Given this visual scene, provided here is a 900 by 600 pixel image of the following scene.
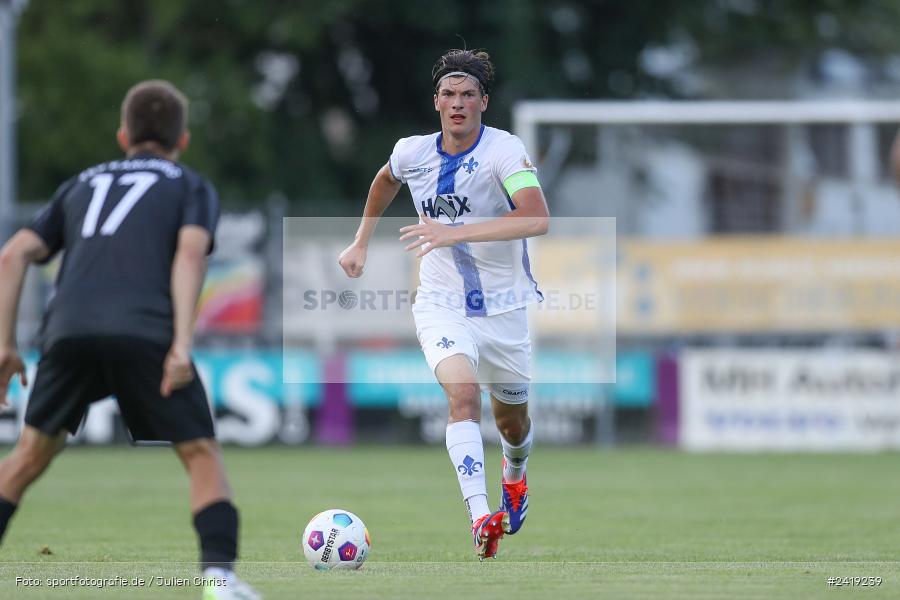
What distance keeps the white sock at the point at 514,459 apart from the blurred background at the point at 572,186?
1197 centimetres

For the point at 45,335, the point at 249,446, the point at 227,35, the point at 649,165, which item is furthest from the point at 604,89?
the point at 45,335

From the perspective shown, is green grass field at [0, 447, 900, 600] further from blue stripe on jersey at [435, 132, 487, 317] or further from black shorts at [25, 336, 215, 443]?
blue stripe on jersey at [435, 132, 487, 317]

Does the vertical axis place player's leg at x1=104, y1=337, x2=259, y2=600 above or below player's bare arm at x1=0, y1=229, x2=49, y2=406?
below

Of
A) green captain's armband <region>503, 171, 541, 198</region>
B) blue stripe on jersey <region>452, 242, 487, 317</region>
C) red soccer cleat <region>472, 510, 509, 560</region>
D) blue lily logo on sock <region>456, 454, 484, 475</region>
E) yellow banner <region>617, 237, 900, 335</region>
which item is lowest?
yellow banner <region>617, 237, 900, 335</region>

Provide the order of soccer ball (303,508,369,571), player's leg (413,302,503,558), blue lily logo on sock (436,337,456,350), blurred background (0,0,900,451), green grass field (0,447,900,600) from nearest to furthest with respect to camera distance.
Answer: green grass field (0,447,900,600) < soccer ball (303,508,369,571) < player's leg (413,302,503,558) < blue lily logo on sock (436,337,456,350) < blurred background (0,0,900,451)

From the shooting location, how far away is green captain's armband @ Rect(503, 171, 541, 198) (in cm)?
863

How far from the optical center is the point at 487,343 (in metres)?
9.12

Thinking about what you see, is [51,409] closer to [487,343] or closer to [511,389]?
[487,343]

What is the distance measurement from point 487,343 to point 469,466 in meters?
0.82

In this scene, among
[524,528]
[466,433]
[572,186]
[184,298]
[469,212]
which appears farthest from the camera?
[572,186]

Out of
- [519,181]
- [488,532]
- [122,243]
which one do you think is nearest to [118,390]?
[122,243]

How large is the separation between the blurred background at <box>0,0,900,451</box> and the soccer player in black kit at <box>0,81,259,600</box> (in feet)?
49.0

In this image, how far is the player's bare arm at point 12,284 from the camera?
20.8 feet

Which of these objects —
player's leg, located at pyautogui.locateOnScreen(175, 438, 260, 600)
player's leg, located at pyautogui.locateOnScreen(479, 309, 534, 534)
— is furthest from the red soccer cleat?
player's leg, located at pyautogui.locateOnScreen(175, 438, 260, 600)
